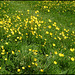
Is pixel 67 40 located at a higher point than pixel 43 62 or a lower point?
higher

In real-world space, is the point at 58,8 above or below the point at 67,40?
above

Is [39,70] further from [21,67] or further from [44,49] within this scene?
[44,49]

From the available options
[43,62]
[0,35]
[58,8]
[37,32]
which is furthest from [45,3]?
[43,62]

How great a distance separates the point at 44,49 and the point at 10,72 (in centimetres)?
108

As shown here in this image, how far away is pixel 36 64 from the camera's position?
199 cm

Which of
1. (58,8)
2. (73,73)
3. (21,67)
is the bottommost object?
(73,73)

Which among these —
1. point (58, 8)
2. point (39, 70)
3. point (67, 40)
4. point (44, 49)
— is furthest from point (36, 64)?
point (58, 8)

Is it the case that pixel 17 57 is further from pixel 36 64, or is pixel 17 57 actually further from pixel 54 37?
pixel 54 37

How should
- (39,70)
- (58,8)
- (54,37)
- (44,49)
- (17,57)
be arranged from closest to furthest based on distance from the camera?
(39,70) < (17,57) < (44,49) < (54,37) < (58,8)

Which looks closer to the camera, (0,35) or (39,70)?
(39,70)

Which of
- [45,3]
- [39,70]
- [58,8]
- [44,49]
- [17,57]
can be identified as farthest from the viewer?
[45,3]

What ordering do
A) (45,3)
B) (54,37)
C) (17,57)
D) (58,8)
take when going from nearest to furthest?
(17,57) → (54,37) → (58,8) → (45,3)

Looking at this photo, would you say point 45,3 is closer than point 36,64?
No

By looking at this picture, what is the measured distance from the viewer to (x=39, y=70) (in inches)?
78.2
